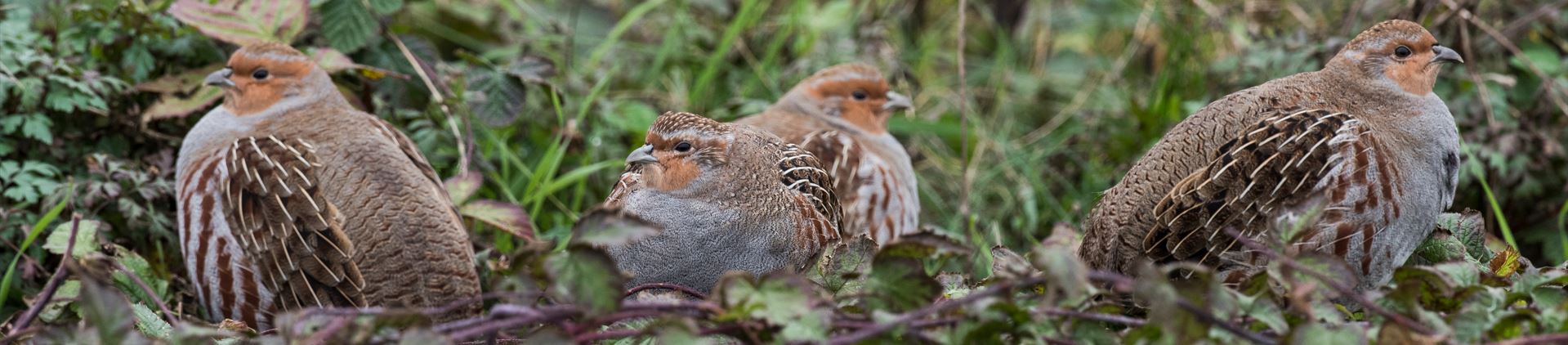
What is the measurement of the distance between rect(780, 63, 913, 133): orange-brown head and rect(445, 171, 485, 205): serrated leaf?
138cm

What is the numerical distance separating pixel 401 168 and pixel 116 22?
3.95 feet

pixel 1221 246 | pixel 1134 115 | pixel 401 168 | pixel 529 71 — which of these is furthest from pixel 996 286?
pixel 1134 115

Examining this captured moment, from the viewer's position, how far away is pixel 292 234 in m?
3.67

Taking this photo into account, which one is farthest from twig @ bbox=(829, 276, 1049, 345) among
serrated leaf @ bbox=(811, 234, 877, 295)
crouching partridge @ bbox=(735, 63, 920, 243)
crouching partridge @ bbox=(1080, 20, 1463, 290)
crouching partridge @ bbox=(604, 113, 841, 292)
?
crouching partridge @ bbox=(735, 63, 920, 243)

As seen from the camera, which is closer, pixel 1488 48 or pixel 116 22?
pixel 116 22

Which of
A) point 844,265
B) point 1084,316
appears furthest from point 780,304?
point 844,265

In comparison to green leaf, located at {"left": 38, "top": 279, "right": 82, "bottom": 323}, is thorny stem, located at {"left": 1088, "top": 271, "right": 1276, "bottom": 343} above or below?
above

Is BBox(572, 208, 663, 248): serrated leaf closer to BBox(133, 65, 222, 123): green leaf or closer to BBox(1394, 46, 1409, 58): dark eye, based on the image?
BBox(1394, 46, 1409, 58): dark eye

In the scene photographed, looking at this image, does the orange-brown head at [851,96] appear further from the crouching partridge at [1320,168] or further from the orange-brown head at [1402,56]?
the orange-brown head at [1402,56]

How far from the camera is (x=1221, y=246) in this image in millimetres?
3338

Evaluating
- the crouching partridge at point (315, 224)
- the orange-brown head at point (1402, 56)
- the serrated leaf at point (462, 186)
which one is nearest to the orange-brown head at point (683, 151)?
the crouching partridge at point (315, 224)

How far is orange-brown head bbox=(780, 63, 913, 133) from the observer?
5.15m

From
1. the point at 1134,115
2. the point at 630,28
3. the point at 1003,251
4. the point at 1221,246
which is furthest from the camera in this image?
the point at 630,28

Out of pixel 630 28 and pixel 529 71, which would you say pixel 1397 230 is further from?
pixel 630 28
